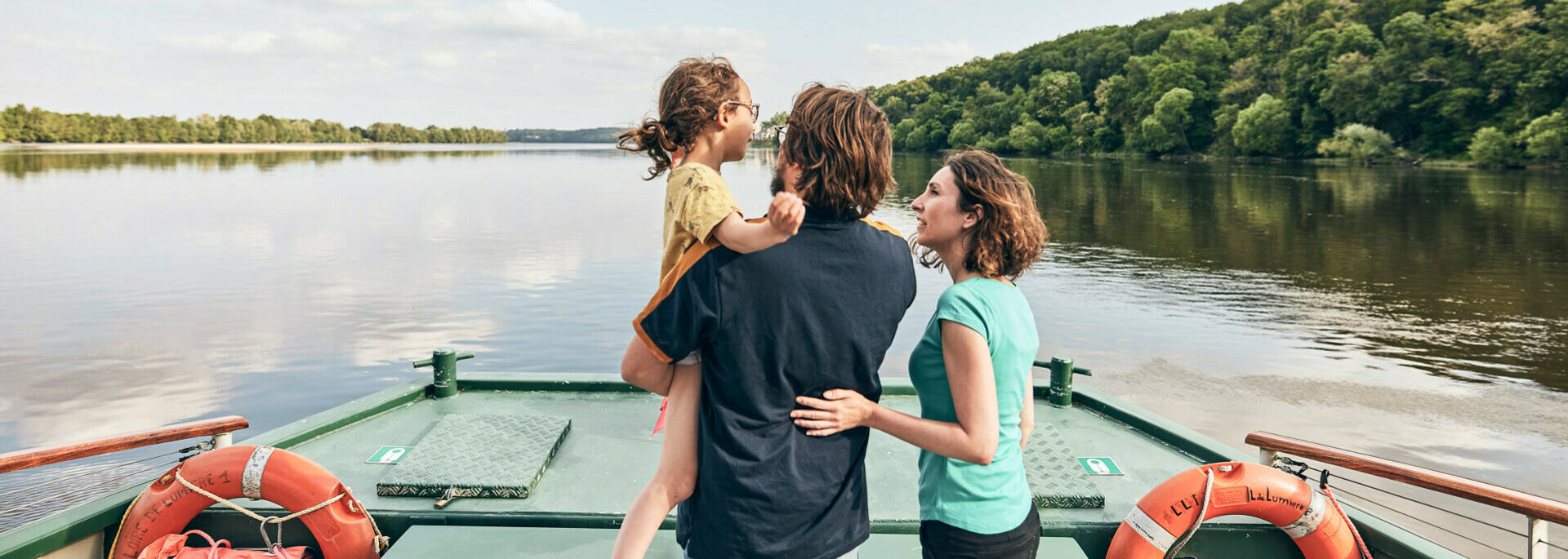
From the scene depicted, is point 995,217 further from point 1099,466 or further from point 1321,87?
point 1321,87

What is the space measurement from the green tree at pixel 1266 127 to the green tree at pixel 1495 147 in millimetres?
14554

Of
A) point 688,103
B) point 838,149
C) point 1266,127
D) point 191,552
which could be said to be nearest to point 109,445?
point 191,552

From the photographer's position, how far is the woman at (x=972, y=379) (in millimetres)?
2027

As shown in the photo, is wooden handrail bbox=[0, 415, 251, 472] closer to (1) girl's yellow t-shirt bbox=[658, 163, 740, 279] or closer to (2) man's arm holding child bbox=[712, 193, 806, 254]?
(1) girl's yellow t-shirt bbox=[658, 163, 740, 279]

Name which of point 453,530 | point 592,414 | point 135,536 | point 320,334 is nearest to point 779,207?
point 453,530

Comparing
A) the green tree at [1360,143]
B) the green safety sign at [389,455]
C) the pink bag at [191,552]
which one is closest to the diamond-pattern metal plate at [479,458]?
the green safety sign at [389,455]

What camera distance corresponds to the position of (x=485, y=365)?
584 inches

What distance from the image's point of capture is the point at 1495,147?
56219 mm

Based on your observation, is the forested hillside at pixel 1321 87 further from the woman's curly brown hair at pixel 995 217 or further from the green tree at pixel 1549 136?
the woman's curly brown hair at pixel 995 217

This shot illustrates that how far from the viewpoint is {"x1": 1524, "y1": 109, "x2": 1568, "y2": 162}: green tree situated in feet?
171

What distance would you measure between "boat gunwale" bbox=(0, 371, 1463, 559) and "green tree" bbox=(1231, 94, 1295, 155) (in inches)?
2985

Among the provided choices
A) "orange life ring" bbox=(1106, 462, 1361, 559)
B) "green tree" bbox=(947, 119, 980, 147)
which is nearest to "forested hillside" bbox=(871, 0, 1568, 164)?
"green tree" bbox=(947, 119, 980, 147)

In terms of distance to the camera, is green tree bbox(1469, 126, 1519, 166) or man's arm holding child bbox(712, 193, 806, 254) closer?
man's arm holding child bbox(712, 193, 806, 254)

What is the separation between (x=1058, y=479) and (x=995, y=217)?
2.41m
